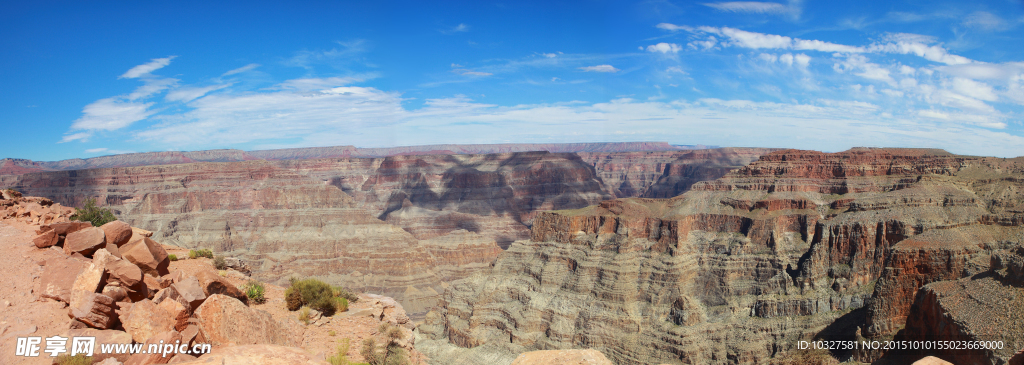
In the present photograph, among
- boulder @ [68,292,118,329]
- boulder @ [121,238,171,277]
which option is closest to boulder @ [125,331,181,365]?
boulder @ [68,292,118,329]

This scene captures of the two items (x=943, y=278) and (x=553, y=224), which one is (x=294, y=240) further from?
(x=943, y=278)

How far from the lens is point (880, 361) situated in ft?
88.6

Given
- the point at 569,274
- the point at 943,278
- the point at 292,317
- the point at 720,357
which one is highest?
the point at 292,317

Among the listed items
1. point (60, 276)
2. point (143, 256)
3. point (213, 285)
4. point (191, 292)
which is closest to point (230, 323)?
point (191, 292)

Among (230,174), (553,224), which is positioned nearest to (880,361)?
(553,224)

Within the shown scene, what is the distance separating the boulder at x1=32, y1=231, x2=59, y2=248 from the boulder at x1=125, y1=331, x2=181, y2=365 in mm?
5422

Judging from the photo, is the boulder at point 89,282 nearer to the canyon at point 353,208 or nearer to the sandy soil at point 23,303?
the sandy soil at point 23,303

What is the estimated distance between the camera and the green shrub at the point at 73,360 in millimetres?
8780

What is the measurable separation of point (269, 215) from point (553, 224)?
59968 mm

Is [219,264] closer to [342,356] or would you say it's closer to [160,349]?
[342,356]

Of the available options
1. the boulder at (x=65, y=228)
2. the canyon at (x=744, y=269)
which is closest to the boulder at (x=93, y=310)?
the boulder at (x=65, y=228)

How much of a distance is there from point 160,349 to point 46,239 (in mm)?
5752

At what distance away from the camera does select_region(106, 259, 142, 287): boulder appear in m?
Result: 10.6

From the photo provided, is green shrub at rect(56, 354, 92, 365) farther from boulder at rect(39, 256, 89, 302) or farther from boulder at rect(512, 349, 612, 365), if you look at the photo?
boulder at rect(512, 349, 612, 365)
